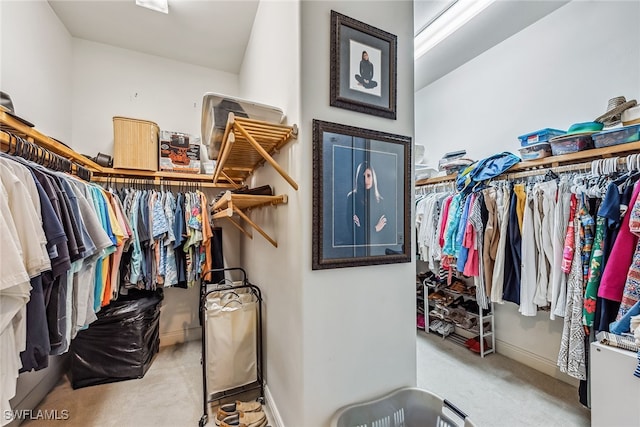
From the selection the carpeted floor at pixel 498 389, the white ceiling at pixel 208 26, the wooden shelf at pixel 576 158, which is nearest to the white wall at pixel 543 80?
the white ceiling at pixel 208 26

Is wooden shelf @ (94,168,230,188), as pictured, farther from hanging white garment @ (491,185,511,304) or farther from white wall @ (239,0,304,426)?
hanging white garment @ (491,185,511,304)

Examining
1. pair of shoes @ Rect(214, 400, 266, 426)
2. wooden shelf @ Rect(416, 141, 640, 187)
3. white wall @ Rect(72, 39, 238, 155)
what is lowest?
pair of shoes @ Rect(214, 400, 266, 426)

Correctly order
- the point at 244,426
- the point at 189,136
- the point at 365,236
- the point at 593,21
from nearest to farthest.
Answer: the point at 365,236 < the point at 244,426 < the point at 593,21 < the point at 189,136

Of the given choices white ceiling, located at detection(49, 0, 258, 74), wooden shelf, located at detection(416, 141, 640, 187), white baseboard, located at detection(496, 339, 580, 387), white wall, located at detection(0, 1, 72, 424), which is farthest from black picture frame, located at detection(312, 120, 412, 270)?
white wall, located at detection(0, 1, 72, 424)

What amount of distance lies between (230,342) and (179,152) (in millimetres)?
1958

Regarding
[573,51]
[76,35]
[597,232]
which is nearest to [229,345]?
[597,232]

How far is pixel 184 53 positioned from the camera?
9.60 ft

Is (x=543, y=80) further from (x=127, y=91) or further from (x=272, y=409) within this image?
(x=127, y=91)

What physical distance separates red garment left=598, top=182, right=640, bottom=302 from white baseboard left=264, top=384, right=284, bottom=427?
200 cm

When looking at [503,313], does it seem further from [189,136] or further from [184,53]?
[184,53]

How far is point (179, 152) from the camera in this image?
2.80 meters

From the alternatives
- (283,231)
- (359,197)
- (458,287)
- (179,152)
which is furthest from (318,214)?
(458,287)

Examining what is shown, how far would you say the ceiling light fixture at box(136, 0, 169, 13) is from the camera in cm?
221

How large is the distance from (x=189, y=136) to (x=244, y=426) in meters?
2.59
